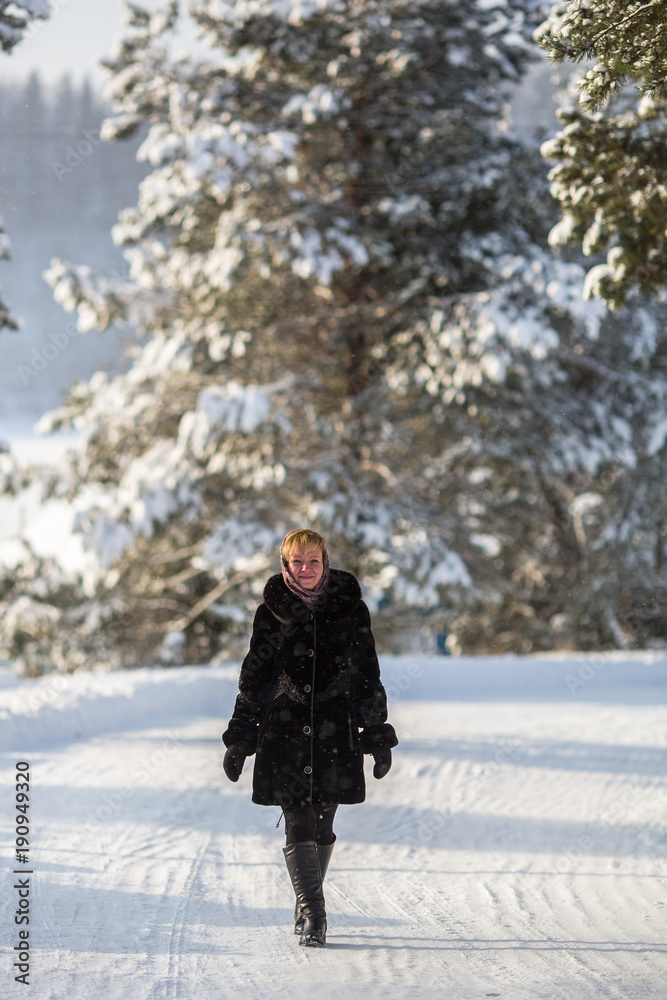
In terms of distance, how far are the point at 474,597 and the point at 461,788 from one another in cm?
681

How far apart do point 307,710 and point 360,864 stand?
1.82m

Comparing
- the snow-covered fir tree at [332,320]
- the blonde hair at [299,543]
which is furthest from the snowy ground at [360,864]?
the snow-covered fir tree at [332,320]

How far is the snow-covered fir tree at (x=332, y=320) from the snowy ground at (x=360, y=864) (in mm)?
3839

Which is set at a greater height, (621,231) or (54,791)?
(621,231)

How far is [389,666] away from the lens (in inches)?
516

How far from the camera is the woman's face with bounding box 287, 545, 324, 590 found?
4.00 metres

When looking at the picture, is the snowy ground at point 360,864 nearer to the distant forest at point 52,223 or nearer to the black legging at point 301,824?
the black legging at point 301,824

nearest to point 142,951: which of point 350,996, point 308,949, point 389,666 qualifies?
point 308,949

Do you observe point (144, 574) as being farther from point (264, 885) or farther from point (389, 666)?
point (264, 885)

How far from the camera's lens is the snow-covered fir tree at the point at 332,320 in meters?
12.8

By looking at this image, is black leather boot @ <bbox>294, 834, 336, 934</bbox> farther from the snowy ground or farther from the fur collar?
the fur collar

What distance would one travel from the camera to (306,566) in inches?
157

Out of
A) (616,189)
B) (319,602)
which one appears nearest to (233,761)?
(319,602)

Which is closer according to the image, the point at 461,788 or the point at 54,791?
the point at 54,791
